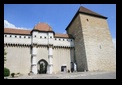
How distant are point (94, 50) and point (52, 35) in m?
7.84

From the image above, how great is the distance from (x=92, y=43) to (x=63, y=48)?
17.6ft

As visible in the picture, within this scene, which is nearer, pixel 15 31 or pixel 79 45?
pixel 15 31

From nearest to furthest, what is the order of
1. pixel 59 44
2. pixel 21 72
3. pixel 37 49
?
pixel 21 72 → pixel 37 49 → pixel 59 44

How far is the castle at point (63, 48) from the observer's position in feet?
78.6

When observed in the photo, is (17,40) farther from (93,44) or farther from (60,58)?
(93,44)

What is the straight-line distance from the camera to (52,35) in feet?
86.3

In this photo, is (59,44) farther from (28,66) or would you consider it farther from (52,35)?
(28,66)

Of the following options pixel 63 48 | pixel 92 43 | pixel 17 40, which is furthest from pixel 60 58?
pixel 17 40

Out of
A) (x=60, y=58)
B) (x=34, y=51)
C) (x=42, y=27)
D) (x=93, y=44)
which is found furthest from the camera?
(x=42, y=27)

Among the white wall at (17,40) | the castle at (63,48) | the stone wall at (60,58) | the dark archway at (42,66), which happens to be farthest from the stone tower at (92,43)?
the white wall at (17,40)

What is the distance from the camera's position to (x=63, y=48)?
2697 cm

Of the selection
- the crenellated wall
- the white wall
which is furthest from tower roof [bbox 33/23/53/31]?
the white wall
